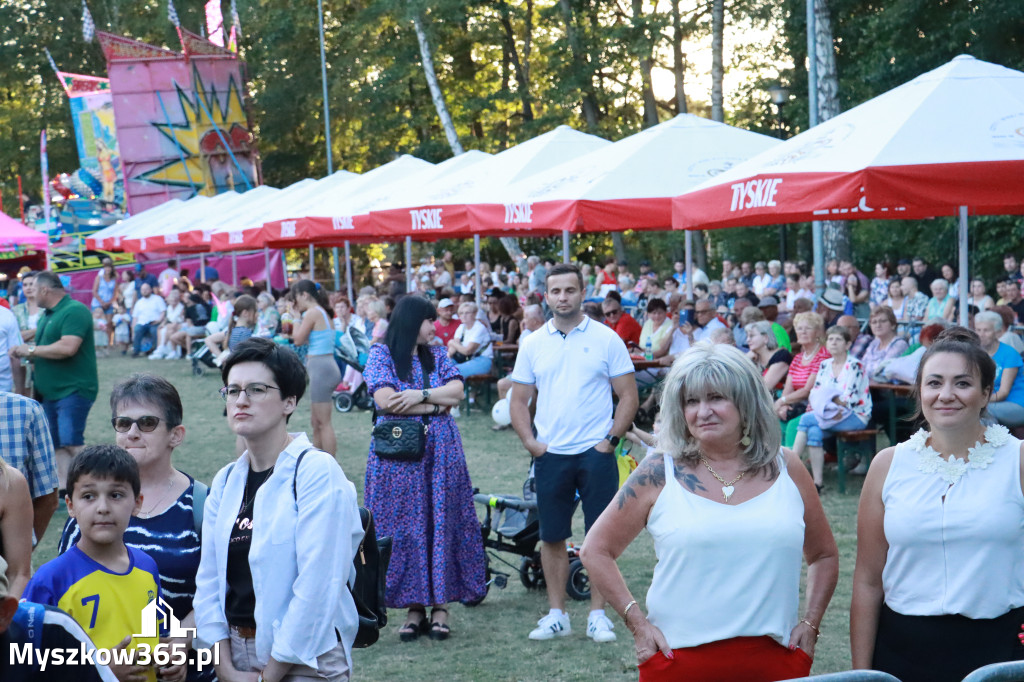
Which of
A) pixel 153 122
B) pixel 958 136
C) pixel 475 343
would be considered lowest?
pixel 475 343

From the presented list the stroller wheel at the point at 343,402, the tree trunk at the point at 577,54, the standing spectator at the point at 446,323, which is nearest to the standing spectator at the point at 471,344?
the standing spectator at the point at 446,323

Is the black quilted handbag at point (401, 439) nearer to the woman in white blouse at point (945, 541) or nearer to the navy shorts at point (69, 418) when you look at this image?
the woman in white blouse at point (945, 541)

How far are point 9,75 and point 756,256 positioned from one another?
106ft

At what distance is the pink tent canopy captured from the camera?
1285 centimetres

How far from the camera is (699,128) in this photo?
40.9 ft

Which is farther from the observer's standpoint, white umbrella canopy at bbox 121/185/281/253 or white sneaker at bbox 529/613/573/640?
white umbrella canopy at bbox 121/185/281/253

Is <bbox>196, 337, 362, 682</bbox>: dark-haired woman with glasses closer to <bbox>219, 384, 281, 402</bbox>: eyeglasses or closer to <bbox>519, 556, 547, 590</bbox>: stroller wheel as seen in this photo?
<bbox>219, 384, 281, 402</bbox>: eyeglasses

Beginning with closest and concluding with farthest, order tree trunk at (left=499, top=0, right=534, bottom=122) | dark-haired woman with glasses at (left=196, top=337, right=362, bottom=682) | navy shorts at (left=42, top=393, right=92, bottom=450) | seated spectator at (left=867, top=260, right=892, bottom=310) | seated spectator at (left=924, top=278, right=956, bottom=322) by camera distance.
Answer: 1. dark-haired woman with glasses at (left=196, top=337, right=362, bottom=682)
2. navy shorts at (left=42, top=393, right=92, bottom=450)
3. seated spectator at (left=924, top=278, right=956, bottom=322)
4. seated spectator at (left=867, top=260, right=892, bottom=310)
5. tree trunk at (left=499, top=0, right=534, bottom=122)

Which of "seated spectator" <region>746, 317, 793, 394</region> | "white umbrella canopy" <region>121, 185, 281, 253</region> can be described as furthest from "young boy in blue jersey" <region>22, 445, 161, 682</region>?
"white umbrella canopy" <region>121, 185, 281, 253</region>

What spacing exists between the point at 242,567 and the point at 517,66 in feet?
114

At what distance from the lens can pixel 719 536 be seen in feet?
9.84

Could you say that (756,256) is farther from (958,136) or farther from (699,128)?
(958,136)

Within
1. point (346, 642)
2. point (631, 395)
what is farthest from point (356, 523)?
point (631, 395)

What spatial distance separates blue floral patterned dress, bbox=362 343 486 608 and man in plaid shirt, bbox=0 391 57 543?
1.64m
